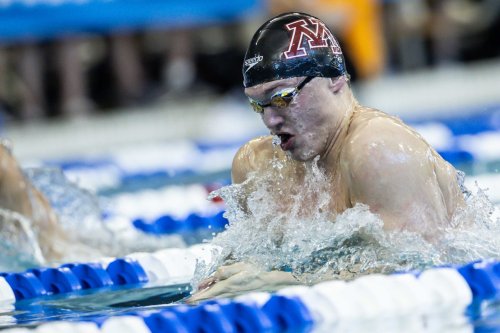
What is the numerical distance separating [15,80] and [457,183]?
7.31 metres

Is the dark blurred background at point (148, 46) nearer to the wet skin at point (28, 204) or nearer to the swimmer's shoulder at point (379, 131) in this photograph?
the wet skin at point (28, 204)

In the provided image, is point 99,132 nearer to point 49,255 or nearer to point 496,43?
point 496,43

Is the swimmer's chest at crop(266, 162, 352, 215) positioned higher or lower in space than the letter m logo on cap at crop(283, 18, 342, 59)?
lower

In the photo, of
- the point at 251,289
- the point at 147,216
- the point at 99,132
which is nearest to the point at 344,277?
the point at 251,289

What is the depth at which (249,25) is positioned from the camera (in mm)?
10375

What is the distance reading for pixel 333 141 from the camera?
9.74ft

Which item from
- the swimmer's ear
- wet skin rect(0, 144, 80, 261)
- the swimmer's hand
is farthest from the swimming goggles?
wet skin rect(0, 144, 80, 261)

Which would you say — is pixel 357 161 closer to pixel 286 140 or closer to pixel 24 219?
pixel 286 140

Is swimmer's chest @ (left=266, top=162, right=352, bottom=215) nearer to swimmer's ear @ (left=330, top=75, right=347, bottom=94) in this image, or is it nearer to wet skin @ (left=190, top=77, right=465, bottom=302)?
wet skin @ (left=190, top=77, right=465, bottom=302)

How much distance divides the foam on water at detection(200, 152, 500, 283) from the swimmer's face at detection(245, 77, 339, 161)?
10 centimetres

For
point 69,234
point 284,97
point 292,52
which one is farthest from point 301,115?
point 69,234

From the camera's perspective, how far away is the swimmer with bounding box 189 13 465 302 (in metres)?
2.71

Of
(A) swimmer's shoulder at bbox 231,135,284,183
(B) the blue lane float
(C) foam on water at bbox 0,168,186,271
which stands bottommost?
(C) foam on water at bbox 0,168,186,271

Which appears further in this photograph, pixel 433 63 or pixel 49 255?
pixel 433 63
